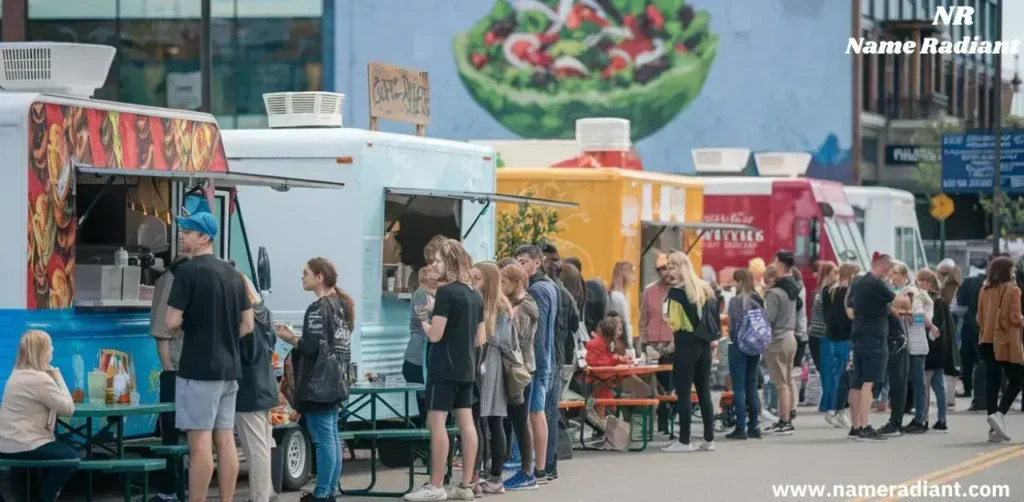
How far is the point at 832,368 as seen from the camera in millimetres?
18453

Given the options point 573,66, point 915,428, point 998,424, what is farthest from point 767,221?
point 573,66

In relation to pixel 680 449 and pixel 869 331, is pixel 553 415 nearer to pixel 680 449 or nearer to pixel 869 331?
pixel 680 449

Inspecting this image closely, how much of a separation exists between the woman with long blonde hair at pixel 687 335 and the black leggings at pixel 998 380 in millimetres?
2833

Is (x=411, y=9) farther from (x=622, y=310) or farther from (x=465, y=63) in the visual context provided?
(x=622, y=310)

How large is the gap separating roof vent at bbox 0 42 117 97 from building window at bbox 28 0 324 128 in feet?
115

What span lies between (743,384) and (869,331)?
1233 mm

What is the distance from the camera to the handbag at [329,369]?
1099 centimetres

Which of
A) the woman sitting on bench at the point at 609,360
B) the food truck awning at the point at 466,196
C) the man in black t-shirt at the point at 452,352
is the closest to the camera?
the man in black t-shirt at the point at 452,352

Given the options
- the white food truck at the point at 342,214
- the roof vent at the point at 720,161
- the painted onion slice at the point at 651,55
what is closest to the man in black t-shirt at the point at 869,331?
the white food truck at the point at 342,214

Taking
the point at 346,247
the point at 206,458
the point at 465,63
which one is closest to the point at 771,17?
the point at 465,63

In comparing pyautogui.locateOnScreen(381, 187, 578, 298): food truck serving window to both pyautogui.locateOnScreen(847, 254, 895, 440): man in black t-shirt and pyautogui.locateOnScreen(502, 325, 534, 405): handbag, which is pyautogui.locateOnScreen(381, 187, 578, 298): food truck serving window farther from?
pyautogui.locateOnScreen(847, 254, 895, 440): man in black t-shirt

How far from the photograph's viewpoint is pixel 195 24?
4709 centimetres

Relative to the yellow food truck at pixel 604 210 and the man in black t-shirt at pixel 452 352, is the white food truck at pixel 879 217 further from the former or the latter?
the man in black t-shirt at pixel 452 352

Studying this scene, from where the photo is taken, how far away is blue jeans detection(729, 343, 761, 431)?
1625cm
